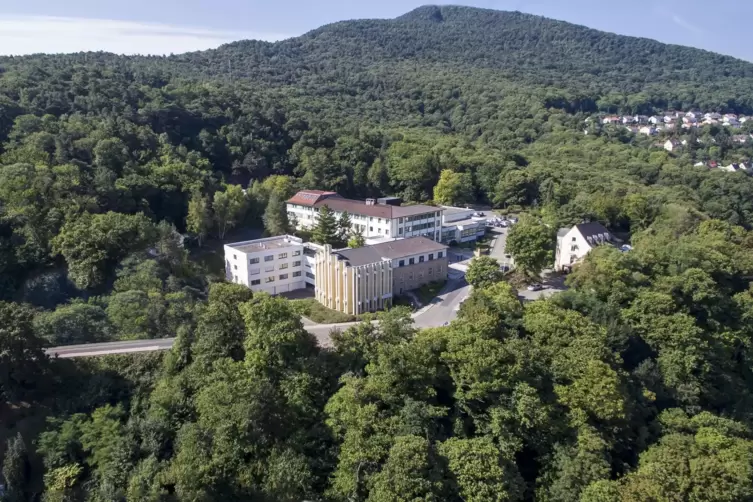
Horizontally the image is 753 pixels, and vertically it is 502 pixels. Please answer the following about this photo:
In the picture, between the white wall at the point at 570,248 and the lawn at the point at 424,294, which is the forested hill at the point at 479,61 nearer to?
the lawn at the point at 424,294

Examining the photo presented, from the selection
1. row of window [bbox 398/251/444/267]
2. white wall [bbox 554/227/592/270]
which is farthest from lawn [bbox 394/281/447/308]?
white wall [bbox 554/227/592/270]

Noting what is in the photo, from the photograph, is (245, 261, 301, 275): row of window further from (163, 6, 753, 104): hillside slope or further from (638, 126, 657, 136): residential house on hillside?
(638, 126, 657, 136): residential house on hillside

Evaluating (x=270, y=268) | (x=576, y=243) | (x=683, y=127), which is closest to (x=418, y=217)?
(x=576, y=243)

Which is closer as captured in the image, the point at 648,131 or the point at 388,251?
the point at 388,251

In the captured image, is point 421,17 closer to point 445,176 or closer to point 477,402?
point 445,176

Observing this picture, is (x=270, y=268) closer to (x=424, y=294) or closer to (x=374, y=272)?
(x=374, y=272)

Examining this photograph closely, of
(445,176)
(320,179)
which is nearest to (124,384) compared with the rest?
(320,179)

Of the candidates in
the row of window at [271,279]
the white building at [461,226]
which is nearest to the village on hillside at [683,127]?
the white building at [461,226]
